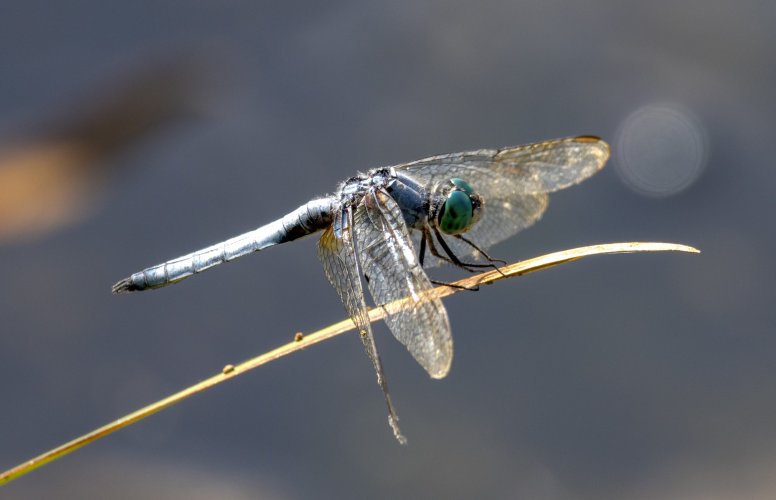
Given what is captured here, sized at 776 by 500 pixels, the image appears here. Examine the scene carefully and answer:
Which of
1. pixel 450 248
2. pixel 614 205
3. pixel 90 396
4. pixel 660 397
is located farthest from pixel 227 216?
pixel 660 397

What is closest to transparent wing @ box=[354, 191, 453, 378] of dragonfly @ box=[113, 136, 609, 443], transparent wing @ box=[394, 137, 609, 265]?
dragonfly @ box=[113, 136, 609, 443]

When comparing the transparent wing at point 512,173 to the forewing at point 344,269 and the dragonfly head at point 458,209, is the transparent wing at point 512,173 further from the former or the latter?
the forewing at point 344,269

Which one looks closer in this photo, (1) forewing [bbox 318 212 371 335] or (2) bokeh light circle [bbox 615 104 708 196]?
(1) forewing [bbox 318 212 371 335]

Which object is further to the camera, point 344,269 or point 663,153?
point 663,153

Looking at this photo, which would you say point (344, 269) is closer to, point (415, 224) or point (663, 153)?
point (415, 224)

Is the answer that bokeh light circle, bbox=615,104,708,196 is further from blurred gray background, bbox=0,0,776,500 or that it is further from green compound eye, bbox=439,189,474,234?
green compound eye, bbox=439,189,474,234

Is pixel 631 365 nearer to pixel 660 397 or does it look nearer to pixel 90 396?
pixel 660 397

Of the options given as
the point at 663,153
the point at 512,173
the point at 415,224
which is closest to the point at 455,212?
the point at 415,224
